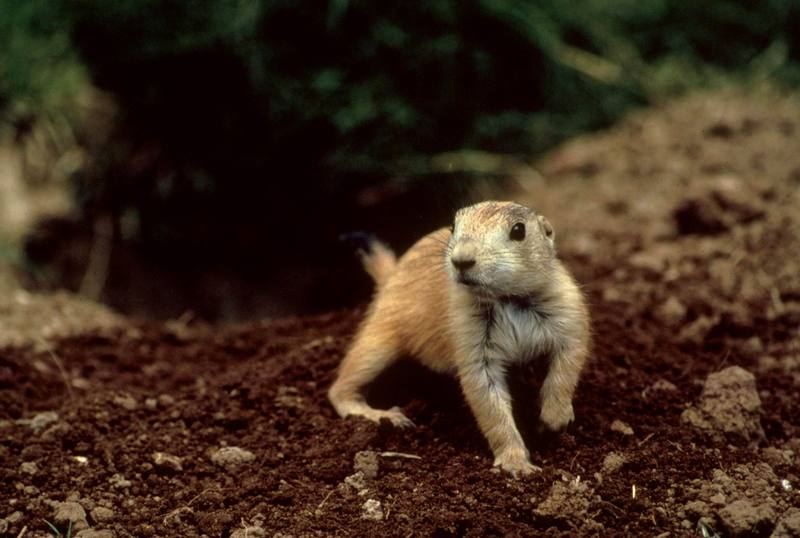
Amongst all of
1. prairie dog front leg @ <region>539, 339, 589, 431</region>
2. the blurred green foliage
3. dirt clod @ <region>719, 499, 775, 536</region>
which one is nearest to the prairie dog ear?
prairie dog front leg @ <region>539, 339, 589, 431</region>

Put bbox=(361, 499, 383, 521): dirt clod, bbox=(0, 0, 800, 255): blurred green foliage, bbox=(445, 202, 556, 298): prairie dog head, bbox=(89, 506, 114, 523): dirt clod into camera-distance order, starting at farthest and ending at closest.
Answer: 1. bbox=(0, 0, 800, 255): blurred green foliage
2. bbox=(445, 202, 556, 298): prairie dog head
3. bbox=(89, 506, 114, 523): dirt clod
4. bbox=(361, 499, 383, 521): dirt clod

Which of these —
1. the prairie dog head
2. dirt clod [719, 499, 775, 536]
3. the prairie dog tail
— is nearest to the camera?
dirt clod [719, 499, 775, 536]

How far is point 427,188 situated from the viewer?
25.4 ft

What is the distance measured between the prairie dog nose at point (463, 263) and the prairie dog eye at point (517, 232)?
1.06ft

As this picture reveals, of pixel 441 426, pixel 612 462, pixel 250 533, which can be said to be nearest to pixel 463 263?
pixel 441 426

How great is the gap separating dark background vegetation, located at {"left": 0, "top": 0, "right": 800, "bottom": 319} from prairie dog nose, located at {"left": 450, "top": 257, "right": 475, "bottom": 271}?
11.8 feet

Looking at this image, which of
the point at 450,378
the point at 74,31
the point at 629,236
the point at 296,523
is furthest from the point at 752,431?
the point at 74,31

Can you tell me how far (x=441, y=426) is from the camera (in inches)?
173

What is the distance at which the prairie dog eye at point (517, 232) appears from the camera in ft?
13.6

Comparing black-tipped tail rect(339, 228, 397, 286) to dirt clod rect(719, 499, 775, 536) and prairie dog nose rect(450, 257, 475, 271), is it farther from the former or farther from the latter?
dirt clod rect(719, 499, 775, 536)

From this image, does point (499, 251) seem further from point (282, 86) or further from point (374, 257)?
point (282, 86)

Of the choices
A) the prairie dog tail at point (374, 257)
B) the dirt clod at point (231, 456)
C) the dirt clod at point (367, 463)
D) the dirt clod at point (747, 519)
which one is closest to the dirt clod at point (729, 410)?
the dirt clod at point (747, 519)

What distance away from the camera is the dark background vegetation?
7418mm

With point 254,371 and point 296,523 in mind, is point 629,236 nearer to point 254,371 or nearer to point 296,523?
point 254,371
